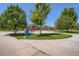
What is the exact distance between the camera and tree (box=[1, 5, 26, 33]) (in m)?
7.54

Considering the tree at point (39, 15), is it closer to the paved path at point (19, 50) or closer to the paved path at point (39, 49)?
the paved path at point (39, 49)

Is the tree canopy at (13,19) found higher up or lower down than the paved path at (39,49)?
higher up

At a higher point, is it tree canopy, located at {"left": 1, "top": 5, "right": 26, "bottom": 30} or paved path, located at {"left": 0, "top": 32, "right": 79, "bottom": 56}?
tree canopy, located at {"left": 1, "top": 5, "right": 26, "bottom": 30}

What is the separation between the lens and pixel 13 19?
7.85m

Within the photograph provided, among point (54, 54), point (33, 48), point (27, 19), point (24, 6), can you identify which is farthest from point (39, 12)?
point (54, 54)

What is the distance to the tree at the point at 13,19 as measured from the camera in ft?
24.7

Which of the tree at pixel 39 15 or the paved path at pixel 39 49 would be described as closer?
the paved path at pixel 39 49

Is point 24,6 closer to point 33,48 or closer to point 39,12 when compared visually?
point 39,12

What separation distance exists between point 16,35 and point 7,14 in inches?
46.5

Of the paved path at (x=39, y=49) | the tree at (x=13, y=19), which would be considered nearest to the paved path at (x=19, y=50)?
the paved path at (x=39, y=49)

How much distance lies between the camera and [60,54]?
5.17 metres

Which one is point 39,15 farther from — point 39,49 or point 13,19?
point 39,49

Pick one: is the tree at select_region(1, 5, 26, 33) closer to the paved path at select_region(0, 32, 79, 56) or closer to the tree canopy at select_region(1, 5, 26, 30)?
the tree canopy at select_region(1, 5, 26, 30)

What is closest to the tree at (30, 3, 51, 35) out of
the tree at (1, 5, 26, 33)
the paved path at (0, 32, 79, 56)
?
the tree at (1, 5, 26, 33)
